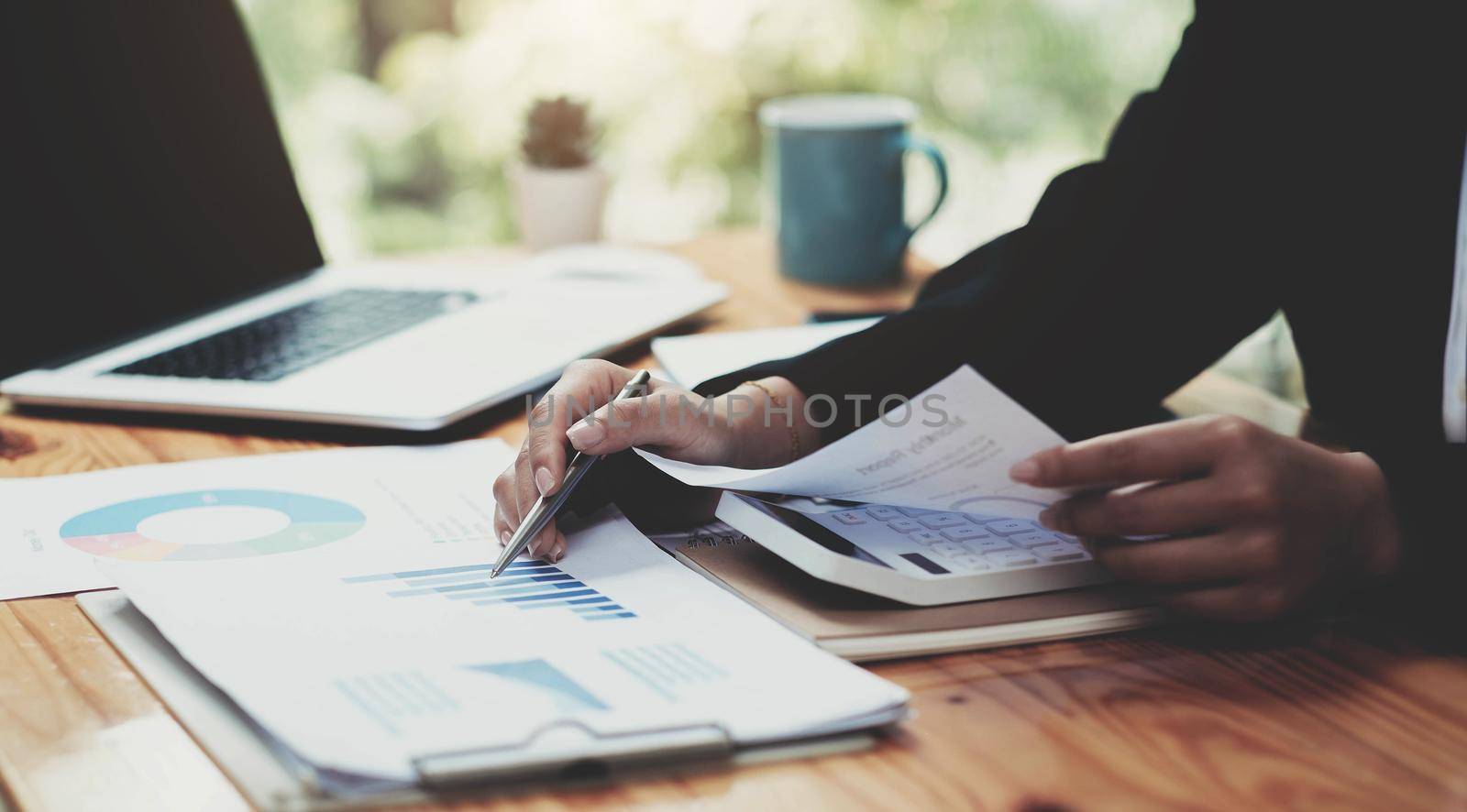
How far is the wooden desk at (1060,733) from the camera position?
0.44 m

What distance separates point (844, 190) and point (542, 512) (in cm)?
67

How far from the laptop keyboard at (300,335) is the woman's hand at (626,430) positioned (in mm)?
318

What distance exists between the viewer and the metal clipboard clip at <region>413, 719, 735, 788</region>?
0.43 meters

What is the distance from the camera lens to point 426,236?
3959 mm

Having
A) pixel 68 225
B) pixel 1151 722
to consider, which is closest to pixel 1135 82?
pixel 68 225

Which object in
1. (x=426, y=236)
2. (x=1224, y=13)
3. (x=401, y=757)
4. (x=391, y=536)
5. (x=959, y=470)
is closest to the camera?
(x=401, y=757)

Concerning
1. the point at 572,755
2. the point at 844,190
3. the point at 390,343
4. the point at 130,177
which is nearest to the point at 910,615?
the point at 572,755

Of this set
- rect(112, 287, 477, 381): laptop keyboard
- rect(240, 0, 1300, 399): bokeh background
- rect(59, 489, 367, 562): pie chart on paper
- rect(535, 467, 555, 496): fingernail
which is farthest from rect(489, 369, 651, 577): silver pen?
rect(240, 0, 1300, 399): bokeh background

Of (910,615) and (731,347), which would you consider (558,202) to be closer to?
(731,347)

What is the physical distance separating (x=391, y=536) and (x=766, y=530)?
211 millimetres

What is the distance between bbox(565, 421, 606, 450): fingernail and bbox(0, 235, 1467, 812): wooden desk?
0.19 meters

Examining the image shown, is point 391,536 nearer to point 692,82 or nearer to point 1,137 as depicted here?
point 1,137

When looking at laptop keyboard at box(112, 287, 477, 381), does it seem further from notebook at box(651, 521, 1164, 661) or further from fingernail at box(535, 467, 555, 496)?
notebook at box(651, 521, 1164, 661)

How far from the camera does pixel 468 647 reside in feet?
1.71
